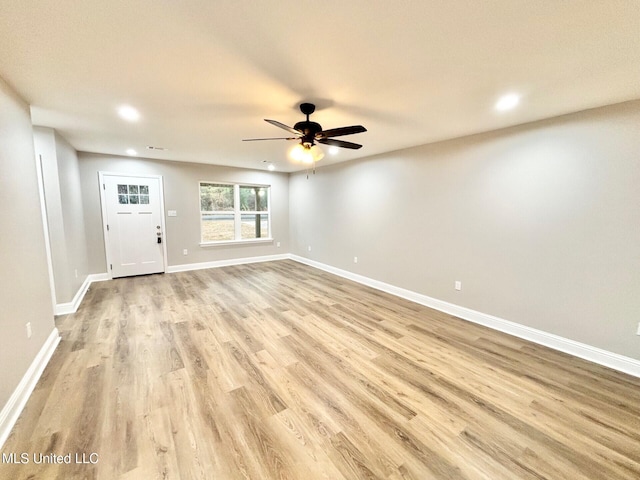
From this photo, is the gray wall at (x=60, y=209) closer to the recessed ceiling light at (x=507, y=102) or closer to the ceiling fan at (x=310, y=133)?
the ceiling fan at (x=310, y=133)

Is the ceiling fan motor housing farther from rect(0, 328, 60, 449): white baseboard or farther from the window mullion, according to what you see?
the window mullion

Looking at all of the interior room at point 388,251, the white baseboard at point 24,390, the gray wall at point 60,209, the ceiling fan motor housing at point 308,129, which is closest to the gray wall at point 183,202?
the interior room at point 388,251

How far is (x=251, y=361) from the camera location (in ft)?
8.00

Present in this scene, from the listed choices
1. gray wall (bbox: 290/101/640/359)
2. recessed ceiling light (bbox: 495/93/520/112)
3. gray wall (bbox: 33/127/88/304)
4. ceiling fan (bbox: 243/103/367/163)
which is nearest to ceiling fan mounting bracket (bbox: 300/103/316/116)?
ceiling fan (bbox: 243/103/367/163)

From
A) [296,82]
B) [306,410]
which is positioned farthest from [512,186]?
[306,410]

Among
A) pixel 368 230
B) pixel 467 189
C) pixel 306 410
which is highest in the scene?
pixel 467 189

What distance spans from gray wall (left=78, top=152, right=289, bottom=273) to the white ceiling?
2252 millimetres

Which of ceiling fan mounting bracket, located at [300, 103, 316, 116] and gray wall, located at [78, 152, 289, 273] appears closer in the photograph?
ceiling fan mounting bracket, located at [300, 103, 316, 116]

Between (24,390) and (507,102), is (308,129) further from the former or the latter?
(24,390)

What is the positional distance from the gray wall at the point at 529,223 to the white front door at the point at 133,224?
4580mm

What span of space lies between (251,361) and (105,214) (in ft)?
15.1

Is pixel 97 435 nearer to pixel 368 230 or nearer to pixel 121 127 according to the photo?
pixel 121 127

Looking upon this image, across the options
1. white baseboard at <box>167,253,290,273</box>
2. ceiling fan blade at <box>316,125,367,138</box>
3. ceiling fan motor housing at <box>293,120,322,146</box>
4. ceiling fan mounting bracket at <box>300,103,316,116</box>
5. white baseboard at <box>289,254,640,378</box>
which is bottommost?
white baseboard at <box>289,254,640,378</box>

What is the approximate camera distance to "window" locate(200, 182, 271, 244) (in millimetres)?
6094
